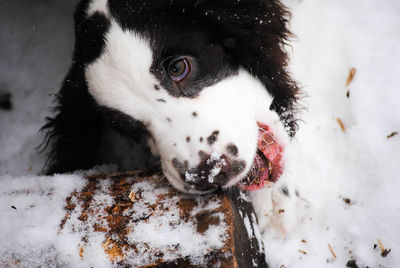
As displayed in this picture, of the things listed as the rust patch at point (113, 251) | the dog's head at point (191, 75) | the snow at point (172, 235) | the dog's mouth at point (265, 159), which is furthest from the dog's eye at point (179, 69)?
the rust patch at point (113, 251)

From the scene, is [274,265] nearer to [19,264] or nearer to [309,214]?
[309,214]

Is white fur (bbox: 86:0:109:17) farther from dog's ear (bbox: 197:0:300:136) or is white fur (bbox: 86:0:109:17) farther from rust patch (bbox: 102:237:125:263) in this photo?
rust patch (bbox: 102:237:125:263)

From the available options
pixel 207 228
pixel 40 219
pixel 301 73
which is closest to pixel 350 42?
pixel 301 73

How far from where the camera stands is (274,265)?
192 cm

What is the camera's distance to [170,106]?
1.55m

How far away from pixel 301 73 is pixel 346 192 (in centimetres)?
77

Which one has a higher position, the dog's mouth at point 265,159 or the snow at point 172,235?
the dog's mouth at point 265,159

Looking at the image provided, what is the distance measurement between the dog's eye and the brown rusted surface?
0.46m

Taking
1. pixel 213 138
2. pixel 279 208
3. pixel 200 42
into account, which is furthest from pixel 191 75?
pixel 279 208

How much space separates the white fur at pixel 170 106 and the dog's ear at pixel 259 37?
0.17 meters

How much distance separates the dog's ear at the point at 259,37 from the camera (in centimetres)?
161

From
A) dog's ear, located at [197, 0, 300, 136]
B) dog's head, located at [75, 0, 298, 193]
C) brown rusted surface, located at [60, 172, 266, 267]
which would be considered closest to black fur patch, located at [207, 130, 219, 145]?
dog's head, located at [75, 0, 298, 193]

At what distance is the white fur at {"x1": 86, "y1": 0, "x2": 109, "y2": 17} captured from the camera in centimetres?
160

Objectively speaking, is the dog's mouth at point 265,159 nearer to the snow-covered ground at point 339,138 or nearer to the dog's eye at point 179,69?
the snow-covered ground at point 339,138
